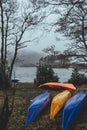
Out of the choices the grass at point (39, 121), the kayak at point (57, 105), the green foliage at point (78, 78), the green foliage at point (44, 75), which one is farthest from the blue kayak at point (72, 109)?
the green foliage at point (44, 75)

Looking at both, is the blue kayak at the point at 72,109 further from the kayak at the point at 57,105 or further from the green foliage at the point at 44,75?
the green foliage at the point at 44,75

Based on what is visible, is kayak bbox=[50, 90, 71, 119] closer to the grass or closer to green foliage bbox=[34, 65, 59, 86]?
the grass

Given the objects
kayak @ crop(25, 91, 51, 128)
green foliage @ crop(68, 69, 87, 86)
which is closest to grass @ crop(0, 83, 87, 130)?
kayak @ crop(25, 91, 51, 128)

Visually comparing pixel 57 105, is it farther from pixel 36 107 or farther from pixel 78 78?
pixel 78 78

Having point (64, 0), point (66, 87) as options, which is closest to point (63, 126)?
point (64, 0)

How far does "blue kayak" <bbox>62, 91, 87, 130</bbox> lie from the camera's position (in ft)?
42.6

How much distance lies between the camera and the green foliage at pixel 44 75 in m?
22.9

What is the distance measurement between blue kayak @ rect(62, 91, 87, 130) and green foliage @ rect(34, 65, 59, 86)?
8.28m

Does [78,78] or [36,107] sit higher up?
[36,107]

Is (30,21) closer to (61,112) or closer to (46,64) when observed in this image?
(46,64)

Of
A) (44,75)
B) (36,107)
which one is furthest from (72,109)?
(44,75)

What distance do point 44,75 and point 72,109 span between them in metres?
9.61

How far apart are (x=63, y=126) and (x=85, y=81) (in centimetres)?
1039

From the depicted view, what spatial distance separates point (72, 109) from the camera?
44.6 feet
